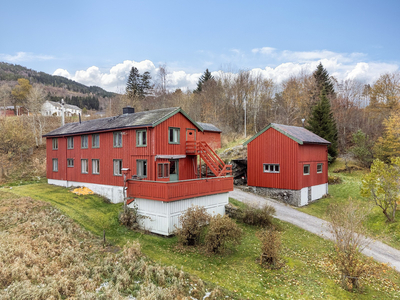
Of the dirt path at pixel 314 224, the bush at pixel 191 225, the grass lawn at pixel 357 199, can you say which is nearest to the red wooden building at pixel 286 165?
the grass lawn at pixel 357 199

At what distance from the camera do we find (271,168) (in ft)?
83.6

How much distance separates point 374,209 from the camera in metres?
21.0

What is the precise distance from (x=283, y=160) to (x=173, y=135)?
35.4 feet

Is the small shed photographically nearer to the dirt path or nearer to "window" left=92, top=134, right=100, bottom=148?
the dirt path

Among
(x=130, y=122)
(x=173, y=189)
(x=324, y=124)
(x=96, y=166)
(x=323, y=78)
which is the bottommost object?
(x=173, y=189)

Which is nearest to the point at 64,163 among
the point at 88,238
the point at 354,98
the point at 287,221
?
the point at 88,238

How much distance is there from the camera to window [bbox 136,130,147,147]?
18678 mm

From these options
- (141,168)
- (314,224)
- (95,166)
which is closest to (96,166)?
(95,166)

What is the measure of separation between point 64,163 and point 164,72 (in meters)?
29.5

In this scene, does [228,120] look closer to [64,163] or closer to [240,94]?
[240,94]

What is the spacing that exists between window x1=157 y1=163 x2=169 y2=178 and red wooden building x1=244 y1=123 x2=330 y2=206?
35.0 feet

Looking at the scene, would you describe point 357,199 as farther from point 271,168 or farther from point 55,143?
point 55,143

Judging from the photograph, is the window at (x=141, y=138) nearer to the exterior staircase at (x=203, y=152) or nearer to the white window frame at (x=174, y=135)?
the white window frame at (x=174, y=135)

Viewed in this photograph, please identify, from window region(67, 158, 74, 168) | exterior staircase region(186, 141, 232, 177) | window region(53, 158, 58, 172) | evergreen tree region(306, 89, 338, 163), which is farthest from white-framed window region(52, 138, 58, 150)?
evergreen tree region(306, 89, 338, 163)
